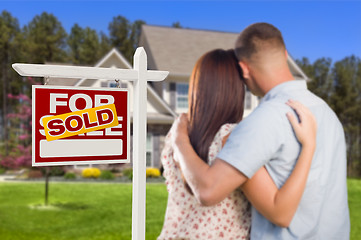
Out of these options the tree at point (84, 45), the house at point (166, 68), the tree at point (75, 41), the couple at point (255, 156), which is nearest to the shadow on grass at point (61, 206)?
the house at point (166, 68)

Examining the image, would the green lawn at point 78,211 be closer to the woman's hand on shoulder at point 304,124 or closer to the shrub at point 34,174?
the shrub at point 34,174

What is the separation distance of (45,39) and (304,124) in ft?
90.3

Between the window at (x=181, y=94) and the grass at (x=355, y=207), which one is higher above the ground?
the window at (x=181, y=94)

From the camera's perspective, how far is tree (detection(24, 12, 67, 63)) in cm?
2627

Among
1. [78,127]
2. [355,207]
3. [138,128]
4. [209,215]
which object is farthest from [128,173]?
[209,215]

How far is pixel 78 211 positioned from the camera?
9984 mm

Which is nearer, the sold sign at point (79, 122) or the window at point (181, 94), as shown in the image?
the sold sign at point (79, 122)

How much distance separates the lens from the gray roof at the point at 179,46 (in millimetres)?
17531

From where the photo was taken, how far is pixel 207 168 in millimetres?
1836

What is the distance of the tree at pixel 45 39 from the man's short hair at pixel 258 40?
83.3ft

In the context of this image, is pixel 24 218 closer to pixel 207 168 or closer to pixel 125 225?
pixel 125 225

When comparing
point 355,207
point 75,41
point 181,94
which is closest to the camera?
point 355,207

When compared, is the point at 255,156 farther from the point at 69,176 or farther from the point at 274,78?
the point at 69,176

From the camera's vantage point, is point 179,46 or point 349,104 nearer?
point 179,46
